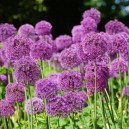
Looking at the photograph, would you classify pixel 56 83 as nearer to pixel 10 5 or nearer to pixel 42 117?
pixel 42 117

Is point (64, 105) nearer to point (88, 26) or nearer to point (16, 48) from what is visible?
point (16, 48)

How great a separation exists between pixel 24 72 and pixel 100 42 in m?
0.46

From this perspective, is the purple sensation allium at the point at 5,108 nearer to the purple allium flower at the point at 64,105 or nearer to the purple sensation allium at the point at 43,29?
the purple allium flower at the point at 64,105

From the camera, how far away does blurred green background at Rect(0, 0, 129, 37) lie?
1566 cm

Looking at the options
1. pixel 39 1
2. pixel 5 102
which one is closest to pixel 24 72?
pixel 5 102

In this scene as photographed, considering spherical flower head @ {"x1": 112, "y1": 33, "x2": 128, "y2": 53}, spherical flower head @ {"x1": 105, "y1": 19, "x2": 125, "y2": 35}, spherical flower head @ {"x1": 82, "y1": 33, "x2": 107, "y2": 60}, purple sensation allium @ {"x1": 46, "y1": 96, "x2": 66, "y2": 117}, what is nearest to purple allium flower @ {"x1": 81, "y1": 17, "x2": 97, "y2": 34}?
spherical flower head @ {"x1": 105, "y1": 19, "x2": 125, "y2": 35}

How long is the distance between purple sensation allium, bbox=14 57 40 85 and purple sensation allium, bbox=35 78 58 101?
0.14 meters

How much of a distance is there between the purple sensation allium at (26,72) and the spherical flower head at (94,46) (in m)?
0.31

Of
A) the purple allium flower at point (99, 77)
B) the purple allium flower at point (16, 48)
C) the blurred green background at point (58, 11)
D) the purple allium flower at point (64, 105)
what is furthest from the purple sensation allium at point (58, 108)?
the blurred green background at point (58, 11)

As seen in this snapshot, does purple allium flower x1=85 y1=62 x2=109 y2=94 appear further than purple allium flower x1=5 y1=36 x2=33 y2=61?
No

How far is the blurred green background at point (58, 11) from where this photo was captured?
15656mm

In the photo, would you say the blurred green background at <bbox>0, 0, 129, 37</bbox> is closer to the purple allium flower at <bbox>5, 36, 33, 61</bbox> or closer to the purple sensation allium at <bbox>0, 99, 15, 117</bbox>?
the purple sensation allium at <bbox>0, 99, 15, 117</bbox>

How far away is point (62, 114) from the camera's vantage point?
2514mm

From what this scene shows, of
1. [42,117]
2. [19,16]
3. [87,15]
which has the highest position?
[19,16]
